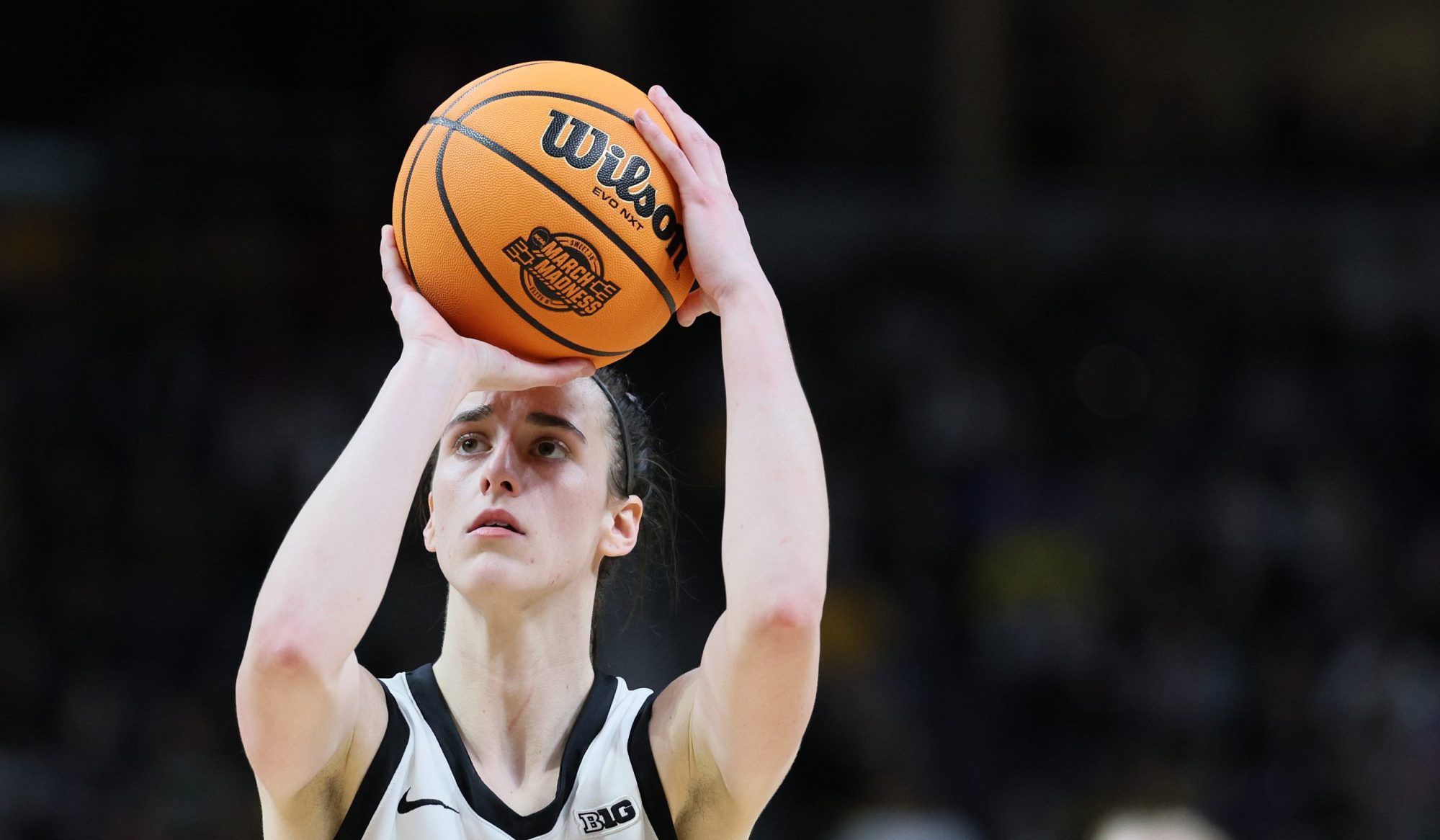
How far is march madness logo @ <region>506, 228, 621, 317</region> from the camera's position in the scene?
259 cm

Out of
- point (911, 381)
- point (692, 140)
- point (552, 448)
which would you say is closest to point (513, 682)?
point (552, 448)

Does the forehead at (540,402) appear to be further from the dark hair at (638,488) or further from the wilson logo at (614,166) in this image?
the wilson logo at (614,166)

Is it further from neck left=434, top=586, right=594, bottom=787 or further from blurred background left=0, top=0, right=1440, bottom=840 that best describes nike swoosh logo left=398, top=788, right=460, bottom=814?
blurred background left=0, top=0, right=1440, bottom=840

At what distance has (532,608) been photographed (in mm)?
2826

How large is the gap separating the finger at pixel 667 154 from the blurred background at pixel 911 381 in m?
4.41

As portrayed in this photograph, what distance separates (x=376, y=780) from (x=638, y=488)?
819mm

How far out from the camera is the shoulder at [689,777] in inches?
103

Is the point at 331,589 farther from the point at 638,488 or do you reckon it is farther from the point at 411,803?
the point at 638,488

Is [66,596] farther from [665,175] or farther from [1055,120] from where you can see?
[1055,120]

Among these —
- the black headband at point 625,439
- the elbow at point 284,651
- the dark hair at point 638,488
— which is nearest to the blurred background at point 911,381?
the dark hair at point 638,488

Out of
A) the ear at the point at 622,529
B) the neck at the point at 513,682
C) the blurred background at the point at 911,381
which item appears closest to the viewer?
the neck at the point at 513,682

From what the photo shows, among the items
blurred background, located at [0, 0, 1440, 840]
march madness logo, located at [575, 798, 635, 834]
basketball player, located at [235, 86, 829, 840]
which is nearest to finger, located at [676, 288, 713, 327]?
basketball player, located at [235, 86, 829, 840]

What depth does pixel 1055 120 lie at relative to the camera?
1090 cm

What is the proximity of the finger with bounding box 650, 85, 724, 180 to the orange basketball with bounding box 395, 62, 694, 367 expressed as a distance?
2 cm
